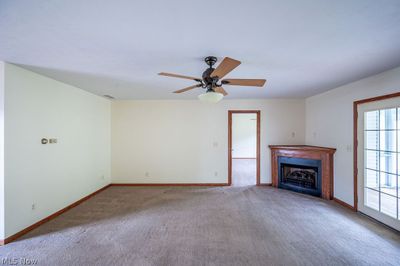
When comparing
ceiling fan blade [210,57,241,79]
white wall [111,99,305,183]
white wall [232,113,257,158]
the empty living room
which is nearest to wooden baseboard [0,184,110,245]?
the empty living room

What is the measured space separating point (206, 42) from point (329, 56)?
5.08 ft

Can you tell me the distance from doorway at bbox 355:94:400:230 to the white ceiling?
0.72 metres

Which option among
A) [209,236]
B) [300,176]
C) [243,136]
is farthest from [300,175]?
[243,136]

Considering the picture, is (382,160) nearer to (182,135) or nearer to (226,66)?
(226,66)

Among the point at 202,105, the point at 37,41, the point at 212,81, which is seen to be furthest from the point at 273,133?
the point at 37,41

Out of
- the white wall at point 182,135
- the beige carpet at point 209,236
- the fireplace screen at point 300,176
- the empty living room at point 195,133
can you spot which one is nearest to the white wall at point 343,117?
the empty living room at point 195,133

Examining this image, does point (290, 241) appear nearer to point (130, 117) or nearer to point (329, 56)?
point (329, 56)

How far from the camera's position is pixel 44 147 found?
285 centimetres

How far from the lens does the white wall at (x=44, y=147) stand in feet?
7.75

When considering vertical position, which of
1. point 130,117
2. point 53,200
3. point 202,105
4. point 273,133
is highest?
point 202,105

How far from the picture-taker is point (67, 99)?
3.31 metres

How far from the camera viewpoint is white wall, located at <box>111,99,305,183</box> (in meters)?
4.81

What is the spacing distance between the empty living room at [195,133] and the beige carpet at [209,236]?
21mm

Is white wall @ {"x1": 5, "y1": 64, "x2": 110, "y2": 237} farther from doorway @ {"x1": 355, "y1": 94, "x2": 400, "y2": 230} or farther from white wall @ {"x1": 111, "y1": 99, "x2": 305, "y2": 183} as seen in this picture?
doorway @ {"x1": 355, "y1": 94, "x2": 400, "y2": 230}
